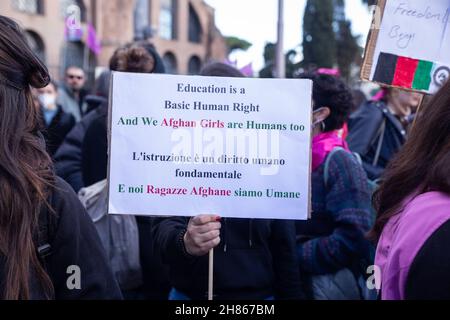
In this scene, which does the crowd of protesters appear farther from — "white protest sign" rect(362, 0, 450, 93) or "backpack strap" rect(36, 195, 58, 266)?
"white protest sign" rect(362, 0, 450, 93)

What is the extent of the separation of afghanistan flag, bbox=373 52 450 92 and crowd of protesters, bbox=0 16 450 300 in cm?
42

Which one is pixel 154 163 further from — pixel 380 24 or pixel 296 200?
pixel 380 24

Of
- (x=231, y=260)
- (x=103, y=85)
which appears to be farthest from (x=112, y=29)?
(x=231, y=260)

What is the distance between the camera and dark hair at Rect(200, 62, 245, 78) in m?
2.83

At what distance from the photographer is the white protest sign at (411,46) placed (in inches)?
97.8

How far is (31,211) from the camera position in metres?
1.62

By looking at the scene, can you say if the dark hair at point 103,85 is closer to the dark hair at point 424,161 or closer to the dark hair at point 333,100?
the dark hair at point 333,100

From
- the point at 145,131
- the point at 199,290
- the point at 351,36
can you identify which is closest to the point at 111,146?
the point at 145,131

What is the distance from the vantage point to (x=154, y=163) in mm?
2146

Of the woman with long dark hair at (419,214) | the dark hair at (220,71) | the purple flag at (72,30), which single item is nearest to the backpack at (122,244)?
the dark hair at (220,71)

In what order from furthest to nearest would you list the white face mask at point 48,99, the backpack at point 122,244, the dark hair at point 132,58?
the white face mask at point 48,99 → the dark hair at point 132,58 → the backpack at point 122,244

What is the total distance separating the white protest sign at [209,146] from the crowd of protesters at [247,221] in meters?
0.14

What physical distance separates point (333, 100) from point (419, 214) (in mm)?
1667

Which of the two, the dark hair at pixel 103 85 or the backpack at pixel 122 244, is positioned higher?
the dark hair at pixel 103 85
